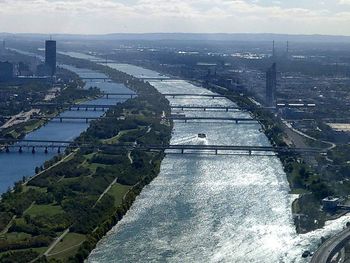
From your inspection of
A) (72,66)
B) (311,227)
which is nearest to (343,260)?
(311,227)

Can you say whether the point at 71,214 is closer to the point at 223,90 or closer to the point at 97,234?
the point at 97,234

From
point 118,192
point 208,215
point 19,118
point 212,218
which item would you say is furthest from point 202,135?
point 212,218

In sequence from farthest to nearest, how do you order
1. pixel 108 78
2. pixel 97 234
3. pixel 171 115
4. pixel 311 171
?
pixel 108 78 < pixel 171 115 < pixel 311 171 < pixel 97 234

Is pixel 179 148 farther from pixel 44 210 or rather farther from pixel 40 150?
pixel 44 210

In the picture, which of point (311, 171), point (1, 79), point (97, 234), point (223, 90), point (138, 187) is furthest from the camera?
point (1, 79)

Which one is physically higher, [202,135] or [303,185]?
[202,135]

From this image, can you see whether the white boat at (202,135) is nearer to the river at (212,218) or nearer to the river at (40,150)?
the river at (212,218)
